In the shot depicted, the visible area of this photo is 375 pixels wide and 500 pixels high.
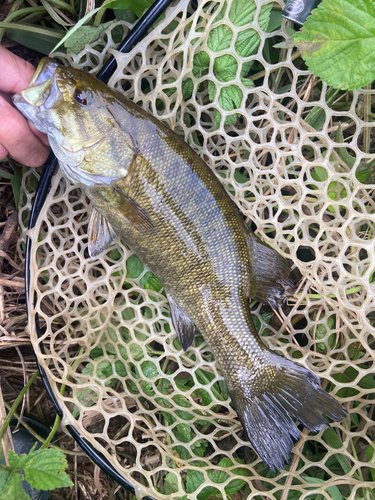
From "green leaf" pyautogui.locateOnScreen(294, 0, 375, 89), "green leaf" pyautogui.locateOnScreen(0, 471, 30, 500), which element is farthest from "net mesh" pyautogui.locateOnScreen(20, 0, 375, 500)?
"green leaf" pyautogui.locateOnScreen(0, 471, 30, 500)

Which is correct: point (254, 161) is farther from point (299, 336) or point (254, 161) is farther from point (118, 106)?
point (299, 336)

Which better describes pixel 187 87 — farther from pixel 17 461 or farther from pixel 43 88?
pixel 17 461

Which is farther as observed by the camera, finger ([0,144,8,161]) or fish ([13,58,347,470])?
finger ([0,144,8,161])

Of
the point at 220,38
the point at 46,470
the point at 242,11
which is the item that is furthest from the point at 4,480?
the point at 242,11

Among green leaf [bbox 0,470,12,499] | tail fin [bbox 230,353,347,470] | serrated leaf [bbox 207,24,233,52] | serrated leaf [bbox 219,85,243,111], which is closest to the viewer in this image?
green leaf [bbox 0,470,12,499]

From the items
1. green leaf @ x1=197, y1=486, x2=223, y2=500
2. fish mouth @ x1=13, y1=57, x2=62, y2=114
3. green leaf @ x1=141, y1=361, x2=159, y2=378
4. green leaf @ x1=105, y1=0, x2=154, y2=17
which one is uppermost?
green leaf @ x1=105, y1=0, x2=154, y2=17

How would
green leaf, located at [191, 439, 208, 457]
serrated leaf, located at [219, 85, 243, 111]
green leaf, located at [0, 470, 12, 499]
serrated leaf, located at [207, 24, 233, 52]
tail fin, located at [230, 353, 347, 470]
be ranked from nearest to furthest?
green leaf, located at [0, 470, 12, 499], tail fin, located at [230, 353, 347, 470], serrated leaf, located at [207, 24, 233, 52], serrated leaf, located at [219, 85, 243, 111], green leaf, located at [191, 439, 208, 457]

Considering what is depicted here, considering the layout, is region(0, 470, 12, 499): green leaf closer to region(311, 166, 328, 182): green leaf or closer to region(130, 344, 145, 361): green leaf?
region(130, 344, 145, 361): green leaf
